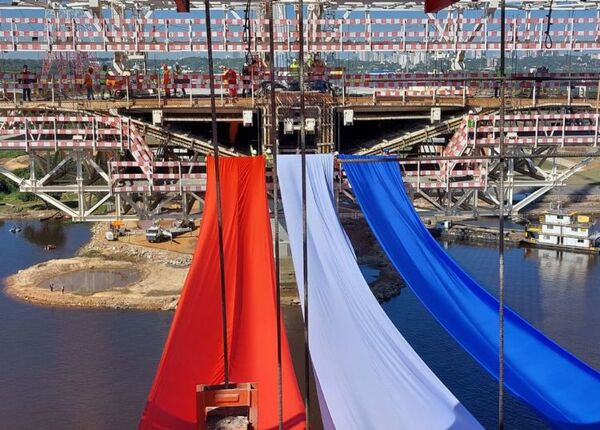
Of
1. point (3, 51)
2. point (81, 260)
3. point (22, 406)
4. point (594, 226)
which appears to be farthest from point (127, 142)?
point (594, 226)

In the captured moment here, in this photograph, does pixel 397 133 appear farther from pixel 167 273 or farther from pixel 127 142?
pixel 167 273

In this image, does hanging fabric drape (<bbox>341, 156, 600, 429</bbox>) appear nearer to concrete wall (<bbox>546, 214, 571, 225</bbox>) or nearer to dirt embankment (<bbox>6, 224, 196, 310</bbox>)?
dirt embankment (<bbox>6, 224, 196, 310</bbox>)

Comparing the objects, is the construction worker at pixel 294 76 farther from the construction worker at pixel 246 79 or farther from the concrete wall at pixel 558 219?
the concrete wall at pixel 558 219

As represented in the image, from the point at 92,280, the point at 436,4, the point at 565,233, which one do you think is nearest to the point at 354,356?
the point at 436,4

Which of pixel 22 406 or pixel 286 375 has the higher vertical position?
pixel 286 375

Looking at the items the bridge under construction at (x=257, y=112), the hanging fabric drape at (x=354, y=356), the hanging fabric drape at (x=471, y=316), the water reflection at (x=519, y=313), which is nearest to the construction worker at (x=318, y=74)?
the bridge under construction at (x=257, y=112)

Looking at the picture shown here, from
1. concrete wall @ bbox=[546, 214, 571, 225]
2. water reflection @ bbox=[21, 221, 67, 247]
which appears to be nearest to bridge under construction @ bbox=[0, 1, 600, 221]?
concrete wall @ bbox=[546, 214, 571, 225]

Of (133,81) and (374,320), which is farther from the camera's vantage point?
(133,81)

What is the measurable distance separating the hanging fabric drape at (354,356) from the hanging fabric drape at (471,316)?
82cm

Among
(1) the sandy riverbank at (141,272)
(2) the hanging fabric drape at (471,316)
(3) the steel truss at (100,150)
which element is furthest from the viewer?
(1) the sandy riverbank at (141,272)

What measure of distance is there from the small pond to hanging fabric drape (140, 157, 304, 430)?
1053 centimetres

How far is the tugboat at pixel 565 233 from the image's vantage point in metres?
21.8

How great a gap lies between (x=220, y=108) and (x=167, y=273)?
706cm

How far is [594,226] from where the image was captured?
23141mm
